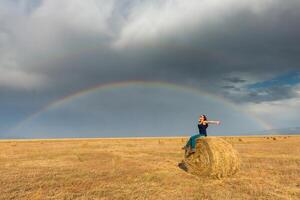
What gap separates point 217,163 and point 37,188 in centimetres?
749

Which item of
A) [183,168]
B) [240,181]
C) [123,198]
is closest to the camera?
[123,198]

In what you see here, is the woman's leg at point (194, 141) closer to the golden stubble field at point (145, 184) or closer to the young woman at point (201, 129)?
the young woman at point (201, 129)

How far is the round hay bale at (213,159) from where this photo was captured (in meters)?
16.0

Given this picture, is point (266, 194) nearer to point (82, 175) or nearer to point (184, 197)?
point (184, 197)

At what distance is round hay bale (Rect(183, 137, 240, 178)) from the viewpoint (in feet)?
52.4

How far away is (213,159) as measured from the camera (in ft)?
53.7

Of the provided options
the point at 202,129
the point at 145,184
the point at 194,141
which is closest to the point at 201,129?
the point at 202,129

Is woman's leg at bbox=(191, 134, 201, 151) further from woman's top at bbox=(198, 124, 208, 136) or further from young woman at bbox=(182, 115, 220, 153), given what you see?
woman's top at bbox=(198, 124, 208, 136)

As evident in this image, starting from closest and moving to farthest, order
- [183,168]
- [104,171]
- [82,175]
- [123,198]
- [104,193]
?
[123,198] < [104,193] < [82,175] < [104,171] < [183,168]

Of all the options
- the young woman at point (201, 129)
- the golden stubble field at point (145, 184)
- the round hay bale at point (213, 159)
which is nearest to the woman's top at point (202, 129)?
the young woman at point (201, 129)

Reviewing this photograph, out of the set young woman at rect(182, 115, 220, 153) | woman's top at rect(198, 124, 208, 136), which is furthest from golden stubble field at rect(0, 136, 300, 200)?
woman's top at rect(198, 124, 208, 136)

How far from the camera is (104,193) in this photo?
11961mm

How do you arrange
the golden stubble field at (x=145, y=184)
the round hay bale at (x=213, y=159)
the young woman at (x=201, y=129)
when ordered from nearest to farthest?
the golden stubble field at (x=145, y=184) < the round hay bale at (x=213, y=159) < the young woman at (x=201, y=129)

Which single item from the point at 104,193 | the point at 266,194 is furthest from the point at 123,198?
the point at 266,194
